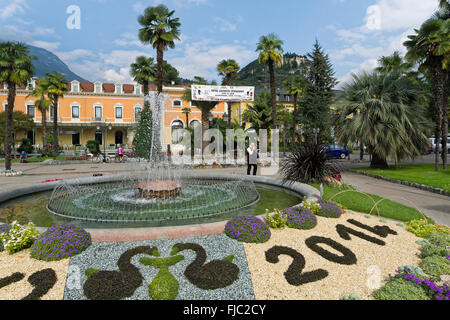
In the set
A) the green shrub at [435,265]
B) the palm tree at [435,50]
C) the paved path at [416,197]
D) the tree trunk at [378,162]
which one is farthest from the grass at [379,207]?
the tree trunk at [378,162]

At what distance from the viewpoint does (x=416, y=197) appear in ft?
32.0

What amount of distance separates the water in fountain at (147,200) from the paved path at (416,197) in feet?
15.9

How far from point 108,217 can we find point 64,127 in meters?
44.2

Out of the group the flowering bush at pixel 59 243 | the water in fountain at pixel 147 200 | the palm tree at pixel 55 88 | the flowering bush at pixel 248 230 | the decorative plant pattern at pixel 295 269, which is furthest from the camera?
the palm tree at pixel 55 88

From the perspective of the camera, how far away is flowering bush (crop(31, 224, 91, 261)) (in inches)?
160

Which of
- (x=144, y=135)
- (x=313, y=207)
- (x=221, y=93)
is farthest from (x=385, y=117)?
(x=144, y=135)

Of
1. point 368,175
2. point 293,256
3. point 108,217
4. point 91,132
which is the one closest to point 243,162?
point 368,175

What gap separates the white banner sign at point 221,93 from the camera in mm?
28359

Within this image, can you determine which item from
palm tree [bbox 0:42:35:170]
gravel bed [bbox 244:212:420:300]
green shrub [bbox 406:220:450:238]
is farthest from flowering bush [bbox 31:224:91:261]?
palm tree [bbox 0:42:35:170]

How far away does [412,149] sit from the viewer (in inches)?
A: 612

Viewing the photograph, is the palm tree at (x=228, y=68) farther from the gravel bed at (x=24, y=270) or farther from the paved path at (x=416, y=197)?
the gravel bed at (x=24, y=270)

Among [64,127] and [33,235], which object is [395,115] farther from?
[64,127]

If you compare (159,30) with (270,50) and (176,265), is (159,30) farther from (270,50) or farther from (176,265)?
(176,265)
